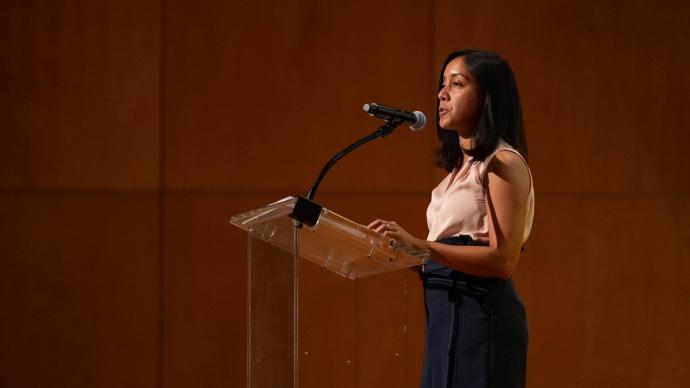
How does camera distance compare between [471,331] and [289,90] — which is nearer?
[471,331]

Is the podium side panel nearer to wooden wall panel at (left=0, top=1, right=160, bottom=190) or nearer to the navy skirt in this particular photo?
the navy skirt

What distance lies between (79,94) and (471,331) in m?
2.34

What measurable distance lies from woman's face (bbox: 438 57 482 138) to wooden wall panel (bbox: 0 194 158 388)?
189cm

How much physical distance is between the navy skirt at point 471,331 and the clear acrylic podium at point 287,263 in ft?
0.63

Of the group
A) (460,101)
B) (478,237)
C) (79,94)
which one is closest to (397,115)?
(460,101)

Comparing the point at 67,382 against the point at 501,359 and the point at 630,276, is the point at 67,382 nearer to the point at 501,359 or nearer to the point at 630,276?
the point at 501,359

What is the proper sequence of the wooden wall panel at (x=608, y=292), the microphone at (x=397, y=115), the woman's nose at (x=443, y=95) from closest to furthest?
the microphone at (x=397, y=115), the woman's nose at (x=443, y=95), the wooden wall panel at (x=608, y=292)

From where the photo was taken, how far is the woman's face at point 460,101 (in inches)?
73.3

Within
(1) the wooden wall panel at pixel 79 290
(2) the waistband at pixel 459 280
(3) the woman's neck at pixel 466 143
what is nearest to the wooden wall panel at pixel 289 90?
(1) the wooden wall panel at pixel 79 290

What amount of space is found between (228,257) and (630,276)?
71.2 inches

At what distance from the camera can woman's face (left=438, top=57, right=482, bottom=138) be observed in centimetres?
186

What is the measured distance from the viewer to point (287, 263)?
148 cm

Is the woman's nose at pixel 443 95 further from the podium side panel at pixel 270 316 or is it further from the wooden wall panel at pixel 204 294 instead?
the wooden wall panel at pixel 204 294

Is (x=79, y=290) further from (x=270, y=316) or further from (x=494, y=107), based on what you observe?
(x=494, y=107)
